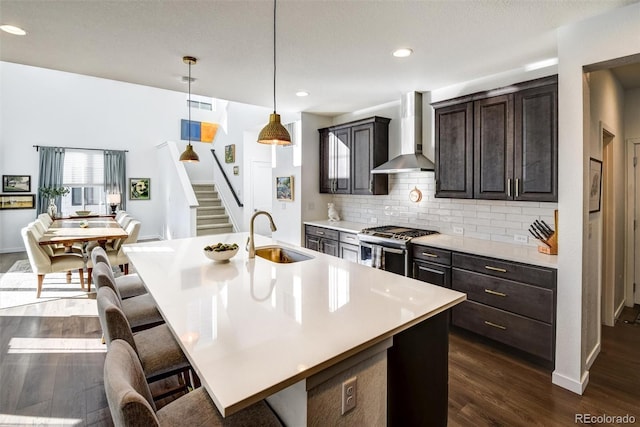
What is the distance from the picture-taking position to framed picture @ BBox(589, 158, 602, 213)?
2.47 metres

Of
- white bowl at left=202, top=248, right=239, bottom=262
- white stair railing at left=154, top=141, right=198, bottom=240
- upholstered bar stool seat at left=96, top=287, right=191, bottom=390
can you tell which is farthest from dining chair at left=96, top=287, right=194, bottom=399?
white stair railing at left=154, top=141, right=198, bottom=240

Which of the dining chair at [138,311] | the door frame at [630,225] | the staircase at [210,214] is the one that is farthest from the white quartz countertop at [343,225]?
the staircase at [210,214]

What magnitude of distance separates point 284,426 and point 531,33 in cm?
298

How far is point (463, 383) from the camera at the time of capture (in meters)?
2.45

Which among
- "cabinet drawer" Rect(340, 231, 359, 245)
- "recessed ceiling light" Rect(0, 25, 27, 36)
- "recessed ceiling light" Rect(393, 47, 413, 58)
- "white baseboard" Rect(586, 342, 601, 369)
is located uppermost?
"recessed ceiling light" Rect(393, 47, 413, 58)

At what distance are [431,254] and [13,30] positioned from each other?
152 inches

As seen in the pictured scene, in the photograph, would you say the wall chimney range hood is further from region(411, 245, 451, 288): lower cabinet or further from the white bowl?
the white bowl

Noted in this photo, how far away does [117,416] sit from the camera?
0.85 m

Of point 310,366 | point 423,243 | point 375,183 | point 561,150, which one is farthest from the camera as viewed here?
point 375,183

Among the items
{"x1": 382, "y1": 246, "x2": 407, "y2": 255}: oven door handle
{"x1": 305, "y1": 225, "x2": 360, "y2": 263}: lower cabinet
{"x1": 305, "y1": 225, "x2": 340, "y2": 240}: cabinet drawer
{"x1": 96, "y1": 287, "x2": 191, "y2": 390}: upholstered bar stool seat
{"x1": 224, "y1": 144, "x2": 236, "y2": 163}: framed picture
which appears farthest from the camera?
{"x1": 224, "y1": 144, "x2": 236, "y2": 163}: framed picture

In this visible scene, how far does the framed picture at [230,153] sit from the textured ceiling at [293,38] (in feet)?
14.1

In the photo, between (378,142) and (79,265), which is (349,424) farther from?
(79,265)

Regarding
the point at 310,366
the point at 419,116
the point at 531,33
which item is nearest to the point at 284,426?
the point at 310,366

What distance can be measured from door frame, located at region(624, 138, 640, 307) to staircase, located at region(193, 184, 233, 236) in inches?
270
